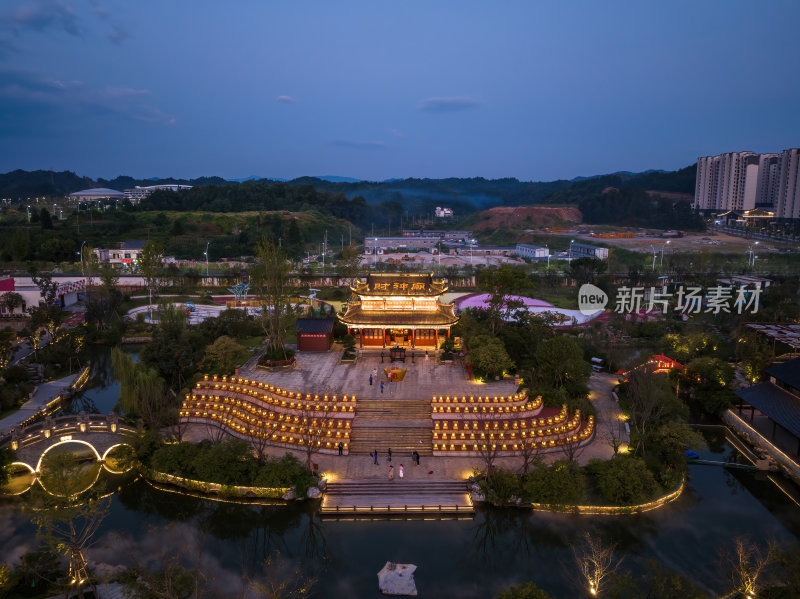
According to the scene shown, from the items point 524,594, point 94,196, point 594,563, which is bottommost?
point 594,563

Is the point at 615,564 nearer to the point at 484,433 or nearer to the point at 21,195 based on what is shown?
the point at 484,433

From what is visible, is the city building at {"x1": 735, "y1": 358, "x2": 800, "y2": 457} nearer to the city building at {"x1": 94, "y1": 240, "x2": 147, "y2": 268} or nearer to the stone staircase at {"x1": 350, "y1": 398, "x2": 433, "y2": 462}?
the stone staircase at {"x1": 350, "y1": 398, "x2": 433, "y2": 462}

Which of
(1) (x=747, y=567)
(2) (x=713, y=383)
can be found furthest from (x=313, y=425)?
(2) (x=713, y=383)

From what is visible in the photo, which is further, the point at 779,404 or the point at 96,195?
the point at 96,195

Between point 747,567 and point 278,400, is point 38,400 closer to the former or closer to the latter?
point 278,400

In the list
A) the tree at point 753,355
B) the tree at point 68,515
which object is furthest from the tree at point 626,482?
the tree at point 68,515
